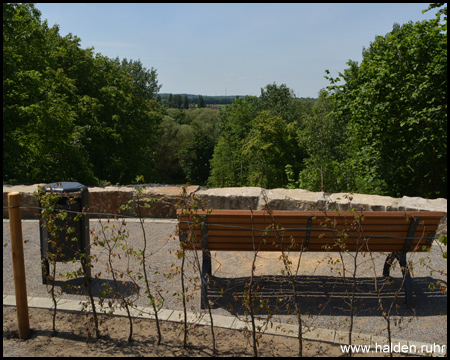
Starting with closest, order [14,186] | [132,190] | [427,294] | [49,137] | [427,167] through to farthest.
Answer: [427,294]
[132,190]
[14,186]
[427,167]
[49,137]

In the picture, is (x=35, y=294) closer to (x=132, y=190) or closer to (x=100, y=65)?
(x=132, y=190)

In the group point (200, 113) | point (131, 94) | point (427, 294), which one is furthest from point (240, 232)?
point (200, 113)

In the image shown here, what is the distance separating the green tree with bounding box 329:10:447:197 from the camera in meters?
9.66

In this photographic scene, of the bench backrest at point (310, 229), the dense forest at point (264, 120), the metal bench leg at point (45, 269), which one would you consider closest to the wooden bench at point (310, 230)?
the bench backrest at point (310, 229)

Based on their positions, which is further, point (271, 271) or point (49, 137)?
point (49, 137)

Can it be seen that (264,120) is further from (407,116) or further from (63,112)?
(407,116)

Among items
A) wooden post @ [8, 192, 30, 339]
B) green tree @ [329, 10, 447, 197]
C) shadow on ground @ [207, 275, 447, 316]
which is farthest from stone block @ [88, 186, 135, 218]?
green tree @ [329, 10, 447, 197]

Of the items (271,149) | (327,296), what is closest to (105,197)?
(327,296)

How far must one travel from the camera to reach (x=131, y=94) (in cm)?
2680

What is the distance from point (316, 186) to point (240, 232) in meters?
9.83

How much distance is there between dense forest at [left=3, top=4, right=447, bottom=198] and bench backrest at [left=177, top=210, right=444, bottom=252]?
67 centimetres

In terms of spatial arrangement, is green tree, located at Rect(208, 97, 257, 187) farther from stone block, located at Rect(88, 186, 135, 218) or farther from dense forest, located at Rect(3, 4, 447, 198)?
stone block, located at Rect(88, 186, 135, 218)

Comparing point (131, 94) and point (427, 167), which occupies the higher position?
point (131, 94)

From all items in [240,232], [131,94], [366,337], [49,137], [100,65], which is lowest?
[366,337]
